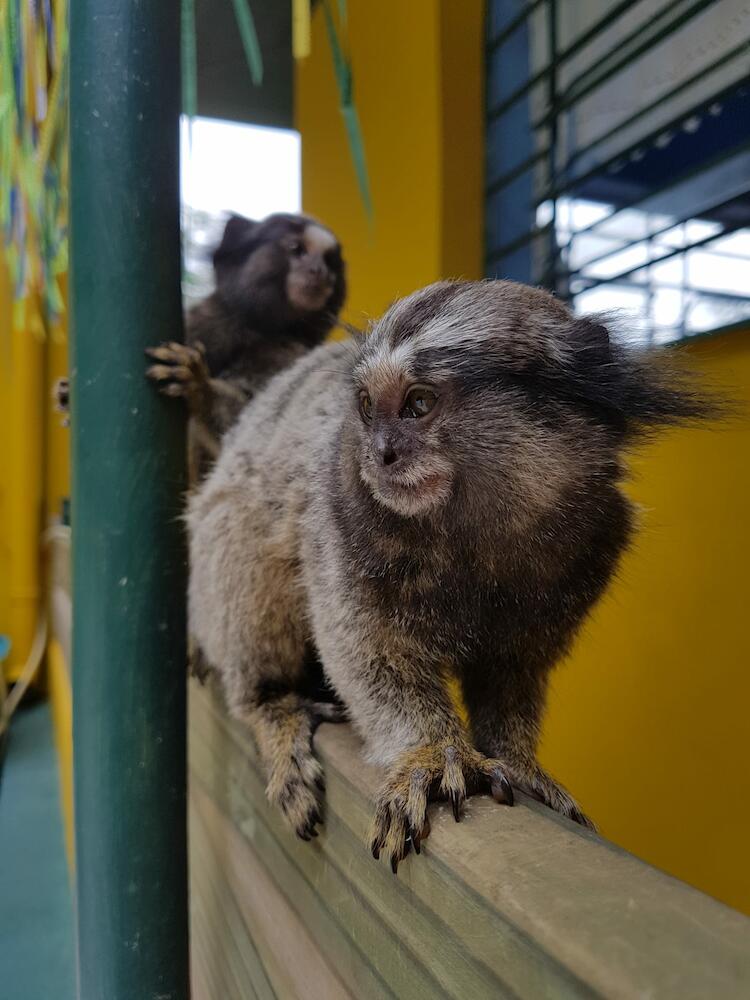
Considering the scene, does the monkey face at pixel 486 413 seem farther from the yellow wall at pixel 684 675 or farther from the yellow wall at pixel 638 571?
the yellow wall at pixel 684 675

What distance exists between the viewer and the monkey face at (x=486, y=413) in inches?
33.3

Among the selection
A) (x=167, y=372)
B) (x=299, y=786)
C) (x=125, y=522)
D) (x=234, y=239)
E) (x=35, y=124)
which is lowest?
(x=299, y=786)

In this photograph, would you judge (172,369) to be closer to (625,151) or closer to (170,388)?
(170,388)

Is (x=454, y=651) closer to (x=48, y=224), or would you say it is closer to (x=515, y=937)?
(x=515, y=937)

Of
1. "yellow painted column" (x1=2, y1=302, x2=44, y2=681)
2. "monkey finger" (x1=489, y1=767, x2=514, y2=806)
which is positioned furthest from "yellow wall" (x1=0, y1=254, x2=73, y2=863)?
"monkey finger" (x1=489, y1=767, x2=514, y2=806)

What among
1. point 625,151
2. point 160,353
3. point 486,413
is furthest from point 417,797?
point 625,151

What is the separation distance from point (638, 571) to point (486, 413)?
822mm

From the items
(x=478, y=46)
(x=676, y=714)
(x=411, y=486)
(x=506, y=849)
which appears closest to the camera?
(x=506, y=849)

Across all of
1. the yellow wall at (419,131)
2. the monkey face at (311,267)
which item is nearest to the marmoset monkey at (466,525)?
the monkey face at (311,267)

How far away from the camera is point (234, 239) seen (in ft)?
6.91

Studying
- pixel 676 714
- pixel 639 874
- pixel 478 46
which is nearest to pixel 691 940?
pixel 639 874

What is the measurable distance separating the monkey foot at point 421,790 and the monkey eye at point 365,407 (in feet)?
1.23

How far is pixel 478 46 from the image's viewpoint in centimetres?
204

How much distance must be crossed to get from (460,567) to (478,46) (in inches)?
67.2
